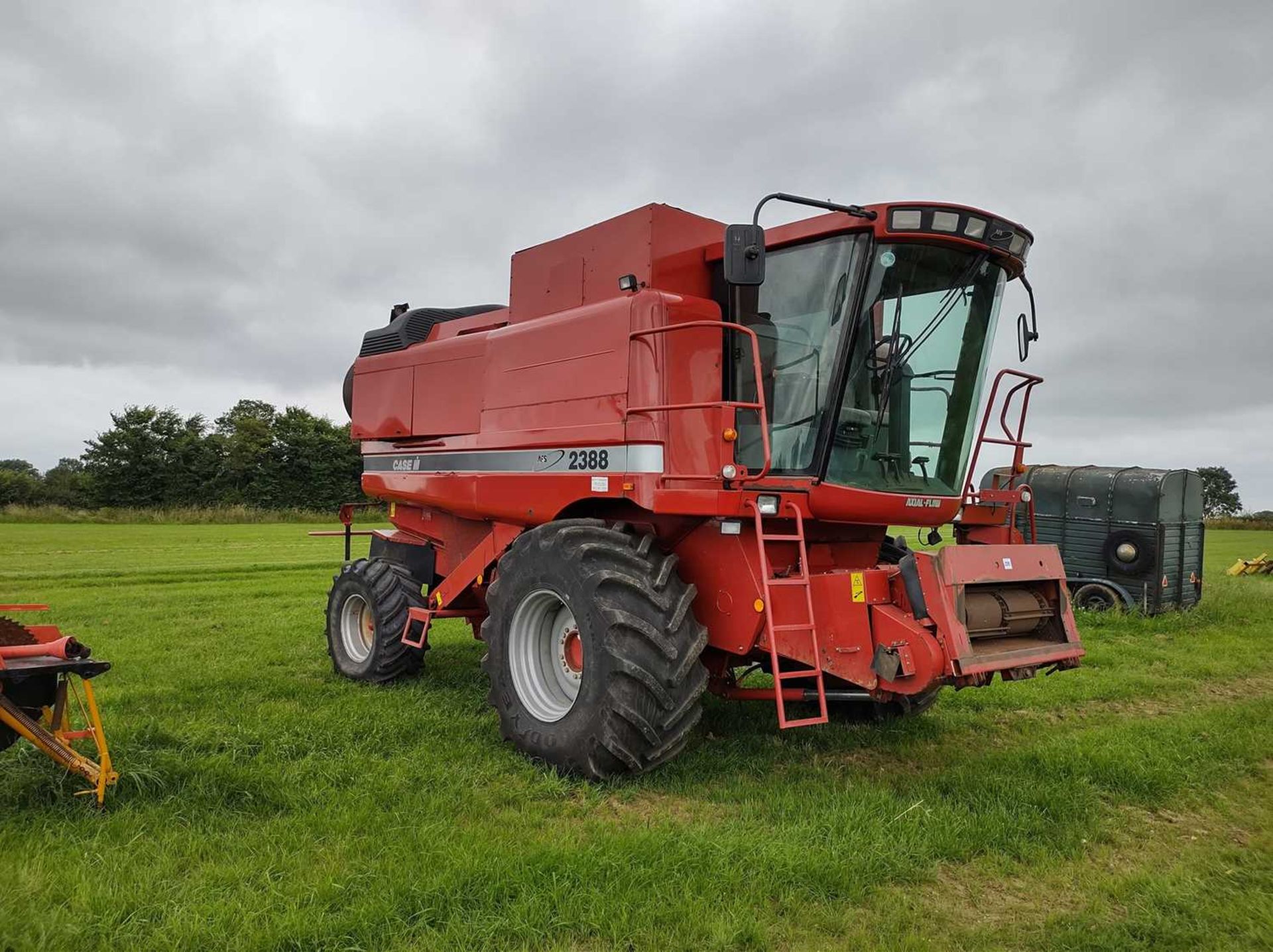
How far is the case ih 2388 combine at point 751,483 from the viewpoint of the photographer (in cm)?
485

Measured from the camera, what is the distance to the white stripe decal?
5.34 metres

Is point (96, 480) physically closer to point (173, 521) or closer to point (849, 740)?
point (173, 521)

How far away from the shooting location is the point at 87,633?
9.72 metres

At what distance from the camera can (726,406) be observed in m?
4.76

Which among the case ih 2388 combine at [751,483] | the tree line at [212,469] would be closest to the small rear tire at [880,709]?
the case ih 2388 combine at [751,483]

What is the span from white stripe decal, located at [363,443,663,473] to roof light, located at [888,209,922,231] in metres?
1.86

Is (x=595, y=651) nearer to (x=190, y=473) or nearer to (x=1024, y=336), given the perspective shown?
(x=1024, y=336)

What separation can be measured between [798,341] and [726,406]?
0.95 m

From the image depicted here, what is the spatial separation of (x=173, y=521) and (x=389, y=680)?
33.2 metres

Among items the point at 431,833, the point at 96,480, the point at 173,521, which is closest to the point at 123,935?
the point at 431,833

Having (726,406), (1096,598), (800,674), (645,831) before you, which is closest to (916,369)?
(726,406)

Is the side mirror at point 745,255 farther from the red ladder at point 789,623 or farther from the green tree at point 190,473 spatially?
the green tree at point 190,473

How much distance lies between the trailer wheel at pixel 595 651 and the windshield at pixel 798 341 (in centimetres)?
99

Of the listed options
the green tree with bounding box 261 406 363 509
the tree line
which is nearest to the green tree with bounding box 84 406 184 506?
the tree line
